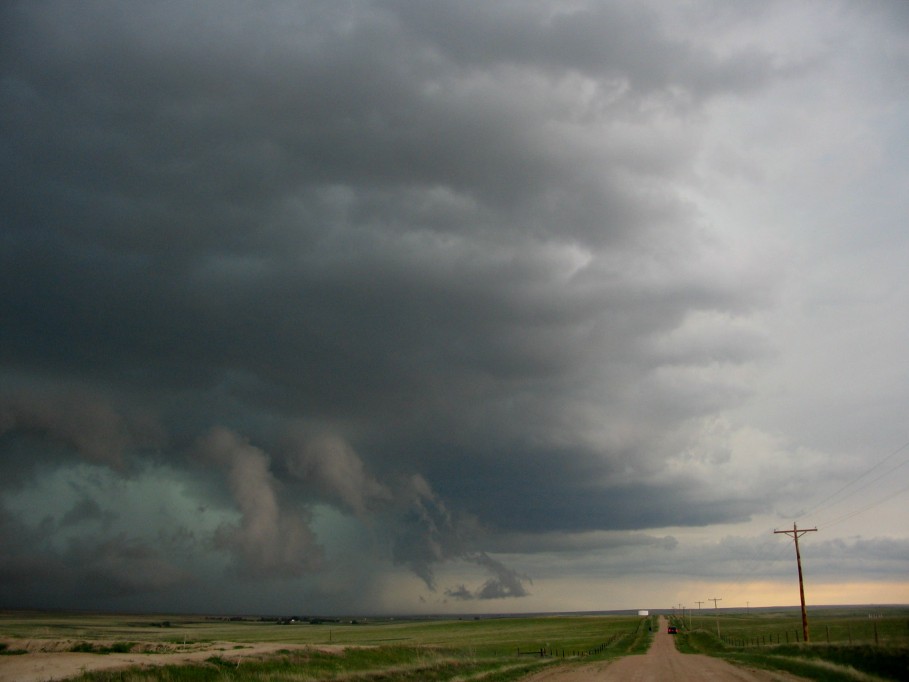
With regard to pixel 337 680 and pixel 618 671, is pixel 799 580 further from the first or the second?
pixel 337 680

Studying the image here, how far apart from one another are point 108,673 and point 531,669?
98.7 ft

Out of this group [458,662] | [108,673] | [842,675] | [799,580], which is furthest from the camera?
[799,580]

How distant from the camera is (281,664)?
51.9 meters

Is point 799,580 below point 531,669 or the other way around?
the other way around

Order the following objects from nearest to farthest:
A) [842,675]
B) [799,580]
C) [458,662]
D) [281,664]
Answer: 1. [842,675]
2. [281,664]
3. [458,662]
4. [799,580]

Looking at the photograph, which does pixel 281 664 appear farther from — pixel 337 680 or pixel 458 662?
pixel 458 662

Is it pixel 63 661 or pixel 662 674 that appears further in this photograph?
pixel 63 661

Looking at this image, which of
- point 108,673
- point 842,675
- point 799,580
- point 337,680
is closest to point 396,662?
point 337,680

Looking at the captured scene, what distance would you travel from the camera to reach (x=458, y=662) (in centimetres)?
5884

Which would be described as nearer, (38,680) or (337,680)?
(38,680)

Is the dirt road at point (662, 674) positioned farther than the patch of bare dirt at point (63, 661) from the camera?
No

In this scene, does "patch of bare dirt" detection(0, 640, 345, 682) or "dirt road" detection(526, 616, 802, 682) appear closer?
"dirt road" detection(526, 616, 802, 682)

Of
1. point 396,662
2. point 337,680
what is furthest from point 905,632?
point 396,662

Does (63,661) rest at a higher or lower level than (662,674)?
higher
